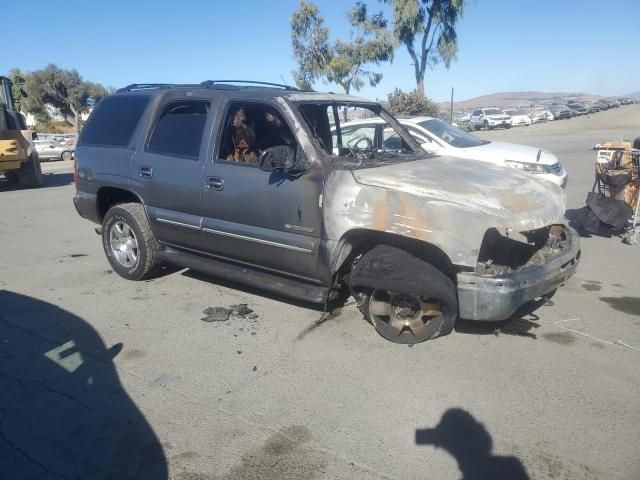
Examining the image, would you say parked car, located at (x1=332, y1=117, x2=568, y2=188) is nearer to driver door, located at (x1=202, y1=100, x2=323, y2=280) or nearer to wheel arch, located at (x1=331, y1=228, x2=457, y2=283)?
driver door, located at (x1=202, y1=100, x2=323, y2=280)

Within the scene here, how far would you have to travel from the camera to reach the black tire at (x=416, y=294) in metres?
3.66

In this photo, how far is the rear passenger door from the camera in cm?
478

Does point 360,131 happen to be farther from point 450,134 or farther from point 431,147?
point 450,134

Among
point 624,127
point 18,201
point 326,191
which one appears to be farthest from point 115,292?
point 624,127

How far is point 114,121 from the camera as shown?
559 centimetres

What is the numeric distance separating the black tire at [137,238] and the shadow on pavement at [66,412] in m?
1.08

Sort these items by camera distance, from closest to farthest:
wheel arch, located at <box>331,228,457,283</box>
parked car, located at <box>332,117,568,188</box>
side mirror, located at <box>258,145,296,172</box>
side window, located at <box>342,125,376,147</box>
→ wheel arch, located at <box>331,228,457,283</box>
side mirror, located at <box>258,145,296,172</box>
side window, located at <box>342,125,376,147</box>
parked car, located at <box>332,117,568,188</box>

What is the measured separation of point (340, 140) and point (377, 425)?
10.6ft

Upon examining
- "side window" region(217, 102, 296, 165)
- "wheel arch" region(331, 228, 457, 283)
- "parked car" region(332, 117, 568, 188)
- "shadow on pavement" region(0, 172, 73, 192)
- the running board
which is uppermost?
"side window" region(217, 102, 296, 165)

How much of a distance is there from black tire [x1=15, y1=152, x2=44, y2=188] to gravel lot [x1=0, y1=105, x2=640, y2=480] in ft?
35.3

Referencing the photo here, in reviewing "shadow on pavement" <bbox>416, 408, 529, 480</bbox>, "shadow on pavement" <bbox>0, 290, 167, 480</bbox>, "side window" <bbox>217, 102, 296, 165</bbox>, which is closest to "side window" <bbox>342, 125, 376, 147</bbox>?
"side window" <bbox>217, 102, 296, 165</bbox>

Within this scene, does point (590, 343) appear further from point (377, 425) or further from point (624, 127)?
point (624, 127)

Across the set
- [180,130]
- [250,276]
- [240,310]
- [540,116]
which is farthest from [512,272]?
[540,116]

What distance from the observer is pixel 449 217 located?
3.54 meters
